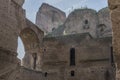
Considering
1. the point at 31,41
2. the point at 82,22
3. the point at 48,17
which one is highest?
the point at 48,17

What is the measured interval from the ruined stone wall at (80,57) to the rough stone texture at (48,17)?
1439 centimetres

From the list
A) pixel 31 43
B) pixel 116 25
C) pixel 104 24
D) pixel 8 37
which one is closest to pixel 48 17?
pixel 104 24

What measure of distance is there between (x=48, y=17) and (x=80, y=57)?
56.6 feet

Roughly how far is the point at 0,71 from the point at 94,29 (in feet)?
52.6

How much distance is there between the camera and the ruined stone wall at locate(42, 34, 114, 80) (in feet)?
50.6

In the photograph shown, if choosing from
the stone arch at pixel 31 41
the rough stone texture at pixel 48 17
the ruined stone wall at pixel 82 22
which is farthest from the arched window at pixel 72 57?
the rough stone texture at pixel 48 17

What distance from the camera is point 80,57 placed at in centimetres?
1625

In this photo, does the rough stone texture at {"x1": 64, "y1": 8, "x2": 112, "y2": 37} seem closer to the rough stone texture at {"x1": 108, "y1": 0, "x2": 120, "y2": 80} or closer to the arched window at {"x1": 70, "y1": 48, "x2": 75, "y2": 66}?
the arched window at {"x1": 70, "y1": 48, "x2": 75, "y2": 66}

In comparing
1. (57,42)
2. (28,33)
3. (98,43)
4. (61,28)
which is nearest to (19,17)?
(28,33)

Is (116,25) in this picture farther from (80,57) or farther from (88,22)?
(88,22)

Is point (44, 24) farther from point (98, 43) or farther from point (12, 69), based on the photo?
point (12, 69)

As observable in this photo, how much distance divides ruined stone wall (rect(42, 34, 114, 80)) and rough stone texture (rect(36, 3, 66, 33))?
1439cm

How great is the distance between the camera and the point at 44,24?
32.2m

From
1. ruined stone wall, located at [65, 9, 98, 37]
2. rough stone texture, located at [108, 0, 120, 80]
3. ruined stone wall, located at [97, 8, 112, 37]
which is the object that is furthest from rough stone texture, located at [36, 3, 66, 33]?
rough stone texture, located at [108, 0, 120, 80]
